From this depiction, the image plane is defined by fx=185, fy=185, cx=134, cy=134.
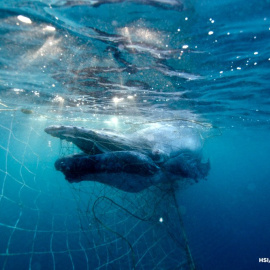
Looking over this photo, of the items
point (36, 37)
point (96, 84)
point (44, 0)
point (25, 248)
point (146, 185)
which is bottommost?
point (25, 248)

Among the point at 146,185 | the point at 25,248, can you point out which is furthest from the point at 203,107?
the point at 25,248

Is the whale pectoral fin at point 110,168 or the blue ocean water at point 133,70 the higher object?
the blue ocean water at point 133,70

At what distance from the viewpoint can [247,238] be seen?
22.0 m

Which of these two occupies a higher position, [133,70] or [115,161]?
[133,70]

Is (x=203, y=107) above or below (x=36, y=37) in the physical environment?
above

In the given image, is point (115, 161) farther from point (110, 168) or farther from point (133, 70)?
point (133, 70)

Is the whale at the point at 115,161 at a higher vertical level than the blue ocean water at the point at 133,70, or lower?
lower

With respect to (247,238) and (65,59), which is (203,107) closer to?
(65,59)

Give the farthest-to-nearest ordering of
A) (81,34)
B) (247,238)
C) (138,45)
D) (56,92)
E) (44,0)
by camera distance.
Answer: (247,238), (56,92), (138,45), (81,34), (44,0)

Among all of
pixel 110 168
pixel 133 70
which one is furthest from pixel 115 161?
pixel 133 70

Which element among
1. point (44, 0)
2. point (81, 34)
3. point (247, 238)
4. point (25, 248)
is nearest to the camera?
point (44, 0)

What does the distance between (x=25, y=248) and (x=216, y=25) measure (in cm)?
2415

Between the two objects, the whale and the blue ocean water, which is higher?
the blue ocean water

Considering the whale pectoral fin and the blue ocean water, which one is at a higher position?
the blue ocean water
